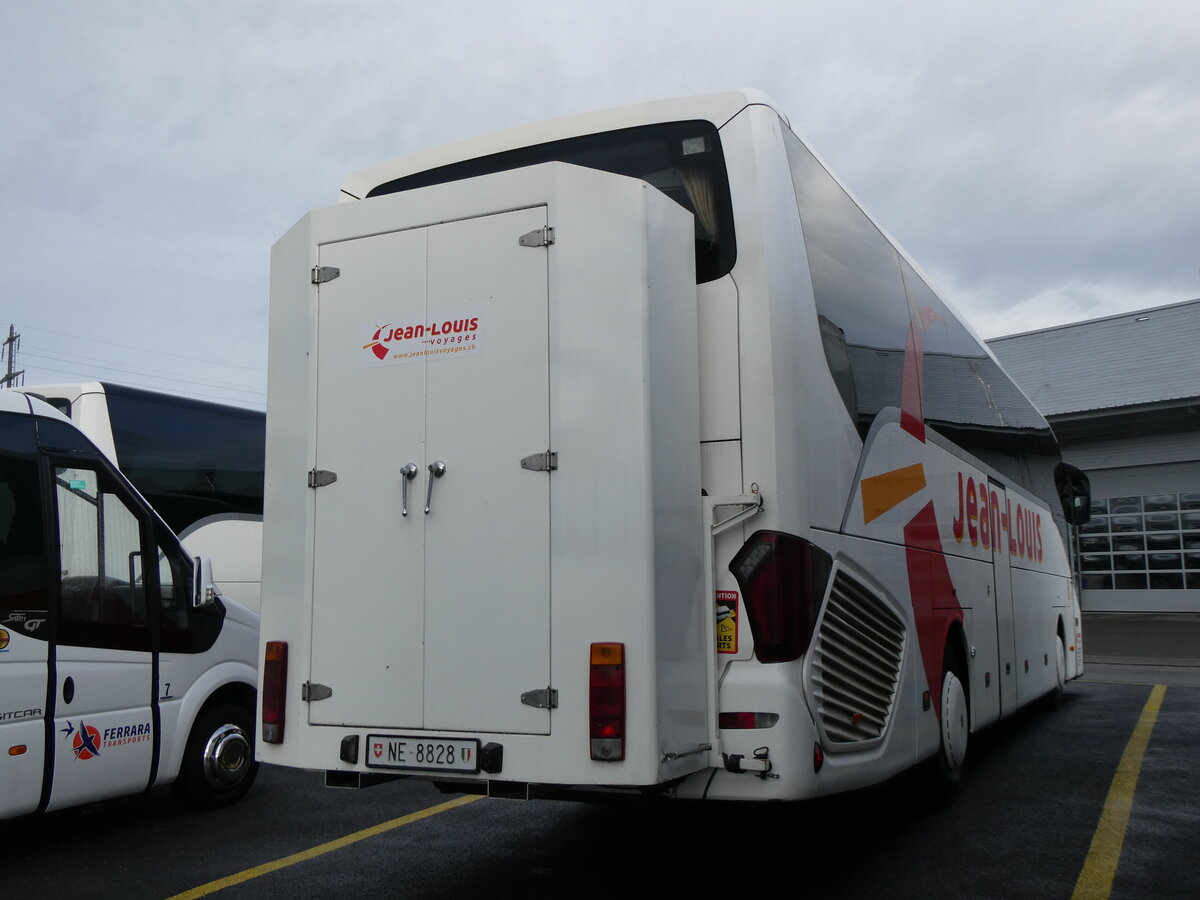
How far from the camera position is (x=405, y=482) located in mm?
4367

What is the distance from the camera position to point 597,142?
500 centimetres

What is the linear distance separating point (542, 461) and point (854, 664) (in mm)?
1726

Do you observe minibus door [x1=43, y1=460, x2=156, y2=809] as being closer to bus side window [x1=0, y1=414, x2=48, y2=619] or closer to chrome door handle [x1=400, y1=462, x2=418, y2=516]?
bus side window [x1=0, y1=414, x2=48, y2=619]

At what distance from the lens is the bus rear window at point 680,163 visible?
4.59 meters

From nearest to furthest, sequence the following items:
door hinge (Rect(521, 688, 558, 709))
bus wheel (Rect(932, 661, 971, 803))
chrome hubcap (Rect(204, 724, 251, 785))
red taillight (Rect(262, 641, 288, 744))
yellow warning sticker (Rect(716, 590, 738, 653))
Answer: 1. door hinge (Rect(521, 688, 558, 709))
2. yellow warning sticker (Rect(716, 590, 738, 653))
3. red taillight (Rect(262, 641, 288, 744))
4. bus wheel (Rect(932, 661, 971, 803))
5. chrome hubcap (Rect(204, 724, 251, 785))

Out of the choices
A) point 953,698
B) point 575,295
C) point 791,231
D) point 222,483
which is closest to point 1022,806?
point 953,698

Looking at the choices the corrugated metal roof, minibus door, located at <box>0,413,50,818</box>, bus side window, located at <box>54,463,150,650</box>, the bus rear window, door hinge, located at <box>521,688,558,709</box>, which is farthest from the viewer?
the corrugated metal roof

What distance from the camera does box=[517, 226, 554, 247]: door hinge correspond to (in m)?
4.27

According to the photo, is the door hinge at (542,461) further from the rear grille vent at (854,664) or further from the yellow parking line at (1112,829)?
the yellow parking line at (1112,829)

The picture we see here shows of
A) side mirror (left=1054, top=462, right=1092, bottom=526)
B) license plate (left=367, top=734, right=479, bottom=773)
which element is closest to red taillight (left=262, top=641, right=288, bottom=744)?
license plate (left=367, top=734, right=479, bottom=773)

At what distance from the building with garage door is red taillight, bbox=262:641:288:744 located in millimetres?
24740

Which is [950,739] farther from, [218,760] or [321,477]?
[218,760]

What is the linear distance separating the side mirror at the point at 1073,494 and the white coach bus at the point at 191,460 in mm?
9117

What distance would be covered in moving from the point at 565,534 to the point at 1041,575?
7.66m
